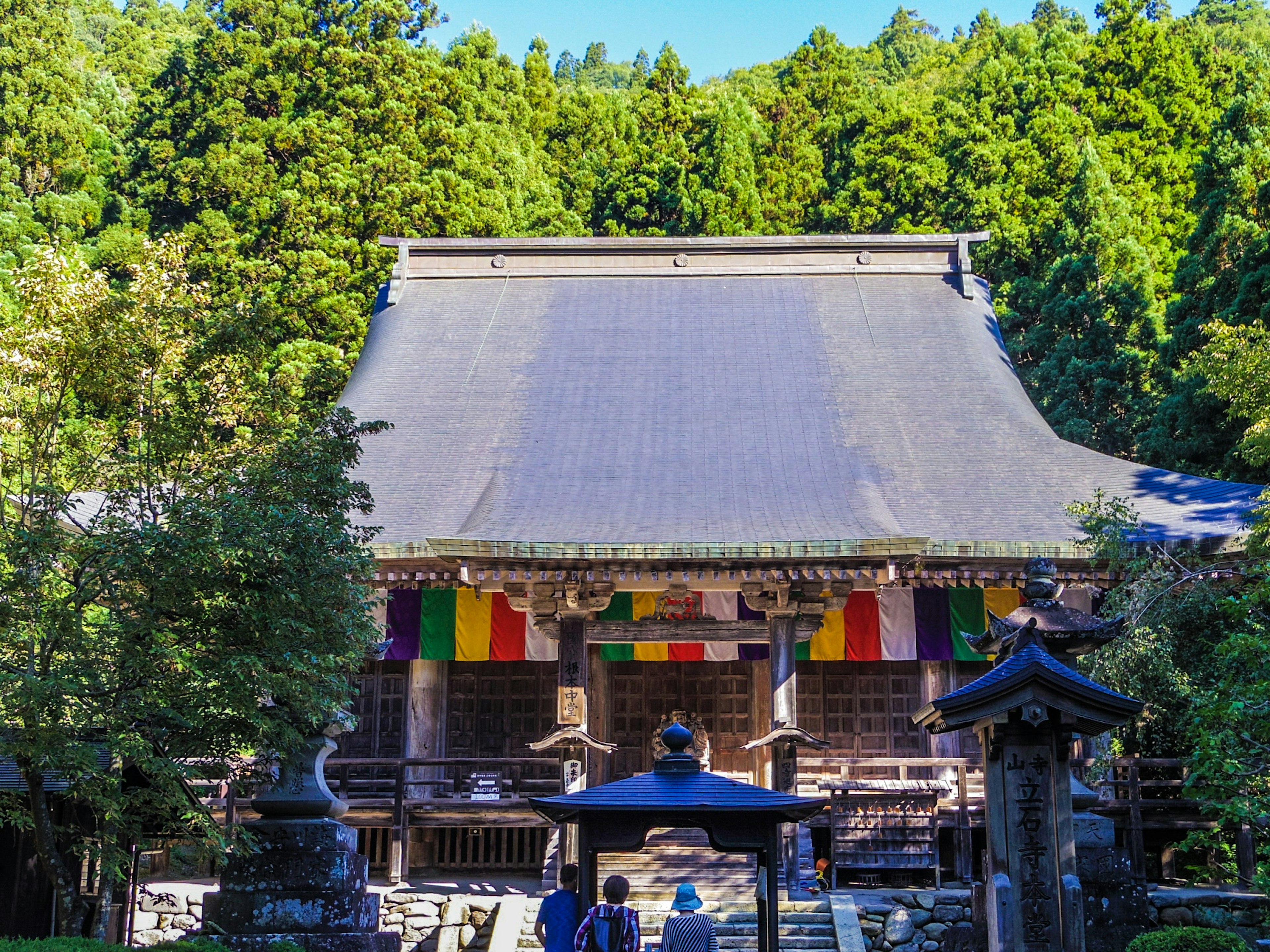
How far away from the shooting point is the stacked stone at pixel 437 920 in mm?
12711

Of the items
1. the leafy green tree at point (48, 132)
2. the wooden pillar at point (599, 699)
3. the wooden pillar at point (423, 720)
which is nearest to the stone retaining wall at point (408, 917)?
the wooden pillar at point (423, 720)

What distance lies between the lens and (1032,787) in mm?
8711

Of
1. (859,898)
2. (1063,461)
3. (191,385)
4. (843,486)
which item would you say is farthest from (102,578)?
(1063,461)

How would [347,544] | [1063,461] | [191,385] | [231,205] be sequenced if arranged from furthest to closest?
1. [231,205]
2. [1063,461]
3. [191,385]
4. [347,544]

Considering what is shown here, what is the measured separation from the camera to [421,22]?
33.0 meters

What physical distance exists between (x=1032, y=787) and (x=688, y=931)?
8.59 ft

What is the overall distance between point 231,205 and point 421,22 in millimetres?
7879

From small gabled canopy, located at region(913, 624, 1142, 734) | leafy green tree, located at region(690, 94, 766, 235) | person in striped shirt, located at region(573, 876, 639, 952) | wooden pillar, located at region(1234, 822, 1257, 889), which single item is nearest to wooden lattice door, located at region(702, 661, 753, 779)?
wooden pillar, located at region(1234, 822, 1257, 889)

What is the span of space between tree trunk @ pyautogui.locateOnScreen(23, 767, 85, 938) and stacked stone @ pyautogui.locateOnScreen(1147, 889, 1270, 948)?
936 cm

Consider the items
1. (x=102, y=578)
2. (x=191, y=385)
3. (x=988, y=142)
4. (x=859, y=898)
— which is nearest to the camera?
(x=102, y=578)

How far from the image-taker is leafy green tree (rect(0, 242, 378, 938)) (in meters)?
8.55

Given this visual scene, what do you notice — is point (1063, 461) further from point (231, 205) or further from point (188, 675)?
point (231, 205)

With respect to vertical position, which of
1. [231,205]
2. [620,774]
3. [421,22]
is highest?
[421,22]

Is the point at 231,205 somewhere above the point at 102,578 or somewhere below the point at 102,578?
above
